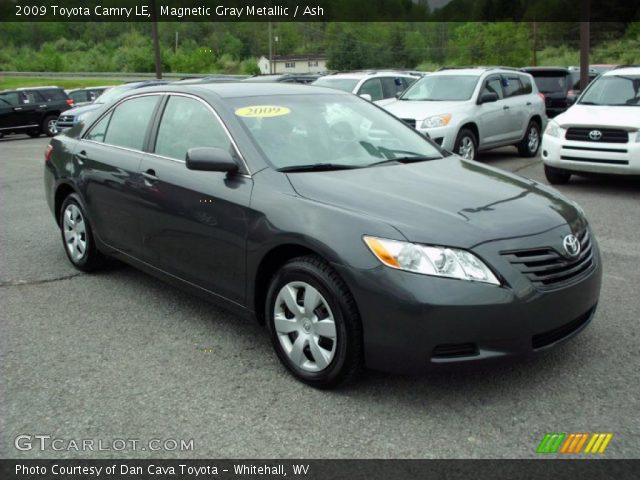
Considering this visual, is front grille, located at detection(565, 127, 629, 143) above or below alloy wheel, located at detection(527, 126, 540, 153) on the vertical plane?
above

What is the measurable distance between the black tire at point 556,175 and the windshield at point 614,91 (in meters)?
1.08

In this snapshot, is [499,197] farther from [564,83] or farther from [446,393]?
[564,83]

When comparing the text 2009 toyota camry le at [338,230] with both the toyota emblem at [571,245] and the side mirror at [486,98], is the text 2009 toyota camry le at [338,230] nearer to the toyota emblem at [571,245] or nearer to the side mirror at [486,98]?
the toyota emblem at [571,245]

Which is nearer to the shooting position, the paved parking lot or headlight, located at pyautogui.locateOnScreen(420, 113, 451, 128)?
the paved parking lot

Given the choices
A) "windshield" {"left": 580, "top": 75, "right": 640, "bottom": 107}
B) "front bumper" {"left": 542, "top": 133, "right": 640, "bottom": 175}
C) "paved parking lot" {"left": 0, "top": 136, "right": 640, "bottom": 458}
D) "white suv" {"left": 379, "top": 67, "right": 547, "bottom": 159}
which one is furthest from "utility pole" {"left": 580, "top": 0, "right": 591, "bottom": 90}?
"paved parking lot" {"left": 0, "top": 136, "right": 640, "bottom": 458}

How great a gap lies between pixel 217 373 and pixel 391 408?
1.03 metres

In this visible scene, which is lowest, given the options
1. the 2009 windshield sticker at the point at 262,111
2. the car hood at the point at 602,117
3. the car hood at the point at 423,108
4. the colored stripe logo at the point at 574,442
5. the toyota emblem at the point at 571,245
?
the colored stripe logo at the point at 574,442

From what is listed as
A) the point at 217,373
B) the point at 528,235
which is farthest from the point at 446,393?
the point at 217,373

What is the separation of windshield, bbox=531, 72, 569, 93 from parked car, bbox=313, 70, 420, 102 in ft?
18.4

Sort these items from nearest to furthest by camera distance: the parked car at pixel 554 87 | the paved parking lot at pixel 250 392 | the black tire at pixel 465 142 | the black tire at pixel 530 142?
the paved parking lot at pixel 250 392 < the black tire at pixel 465 142 < the black tire at pixel 530 142 < the parked car at pixel 554 87

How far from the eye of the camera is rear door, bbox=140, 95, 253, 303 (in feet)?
13.0

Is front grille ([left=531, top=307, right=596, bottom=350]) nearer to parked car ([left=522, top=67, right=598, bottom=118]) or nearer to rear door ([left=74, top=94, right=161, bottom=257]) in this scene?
rear door ([left=74, top=94, right=161, bottom=257])

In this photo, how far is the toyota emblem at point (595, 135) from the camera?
896 cm

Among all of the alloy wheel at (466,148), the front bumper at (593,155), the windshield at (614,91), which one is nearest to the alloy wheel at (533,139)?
the alloy wheel at (466,148)
